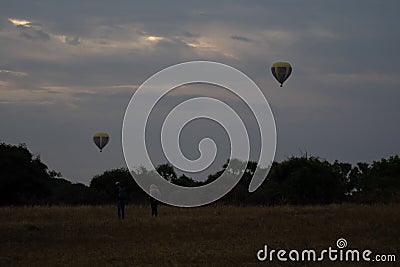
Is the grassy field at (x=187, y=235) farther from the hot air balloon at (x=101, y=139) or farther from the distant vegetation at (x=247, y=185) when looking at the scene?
the hot air balloon at (x=101, y=139)

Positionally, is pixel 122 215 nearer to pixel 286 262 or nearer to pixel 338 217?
pixel 338 217

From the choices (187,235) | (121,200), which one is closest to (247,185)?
(121,200)

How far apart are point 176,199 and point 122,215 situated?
22.8 m

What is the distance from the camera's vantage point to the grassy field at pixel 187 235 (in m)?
19.2

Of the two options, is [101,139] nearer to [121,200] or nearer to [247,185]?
[247,185]

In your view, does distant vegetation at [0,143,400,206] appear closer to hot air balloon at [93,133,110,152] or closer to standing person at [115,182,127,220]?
hot air balloon at [93,133,110,152]

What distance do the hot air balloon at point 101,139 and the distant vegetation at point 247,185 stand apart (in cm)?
443

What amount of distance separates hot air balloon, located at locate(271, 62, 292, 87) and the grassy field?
53.5ft

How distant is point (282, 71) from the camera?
4725 centimetres

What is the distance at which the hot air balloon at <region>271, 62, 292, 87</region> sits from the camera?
47.2 metres

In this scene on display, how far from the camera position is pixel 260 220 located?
2798 centimetres

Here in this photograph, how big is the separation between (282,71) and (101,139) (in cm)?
1741

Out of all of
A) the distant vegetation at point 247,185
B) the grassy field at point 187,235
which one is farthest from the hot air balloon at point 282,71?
the grassy field at point 187,235

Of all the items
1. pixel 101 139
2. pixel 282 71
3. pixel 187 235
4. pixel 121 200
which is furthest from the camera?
pixel 101 139
